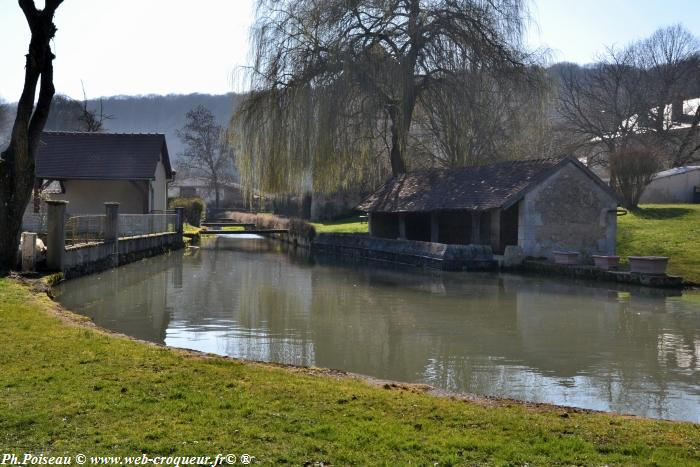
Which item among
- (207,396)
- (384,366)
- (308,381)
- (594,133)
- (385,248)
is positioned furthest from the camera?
(594,133)

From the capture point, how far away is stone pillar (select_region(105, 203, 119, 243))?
23.6m

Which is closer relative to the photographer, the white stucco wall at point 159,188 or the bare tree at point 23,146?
the bare tree at point 23,146

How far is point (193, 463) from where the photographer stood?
4.42 m

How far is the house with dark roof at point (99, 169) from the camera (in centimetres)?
3438

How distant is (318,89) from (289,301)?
15695 millimetres

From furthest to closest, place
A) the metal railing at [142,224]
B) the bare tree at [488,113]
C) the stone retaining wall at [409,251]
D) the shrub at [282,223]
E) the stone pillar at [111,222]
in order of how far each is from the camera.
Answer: the shrub at [282,223] → the bare tree at [488,113] → the metal railing at [142,224] → the stone retaining wall at [409,251] → the stone pillar at [111,222]

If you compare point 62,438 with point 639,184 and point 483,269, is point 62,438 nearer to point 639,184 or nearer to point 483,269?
point 483,269

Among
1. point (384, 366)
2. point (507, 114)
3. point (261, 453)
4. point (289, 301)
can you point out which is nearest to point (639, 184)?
point (507, 114)

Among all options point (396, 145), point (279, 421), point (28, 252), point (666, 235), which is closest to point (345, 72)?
point (396, 145)

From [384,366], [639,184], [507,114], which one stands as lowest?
[384,366]

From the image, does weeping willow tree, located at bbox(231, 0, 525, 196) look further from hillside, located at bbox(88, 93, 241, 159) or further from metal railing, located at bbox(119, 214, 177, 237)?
hillside, located at bbox(88, 93, 241, 159)

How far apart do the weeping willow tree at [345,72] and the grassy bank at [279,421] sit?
23.6 m

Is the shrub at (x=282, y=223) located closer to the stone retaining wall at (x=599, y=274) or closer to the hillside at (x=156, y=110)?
the stone retaining wall at (x=599, y=274)

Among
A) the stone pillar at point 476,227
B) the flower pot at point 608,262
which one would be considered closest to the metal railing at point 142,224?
the stone pillar at point 476,227
